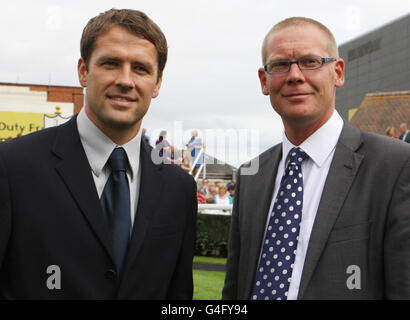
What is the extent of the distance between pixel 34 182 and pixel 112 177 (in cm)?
39

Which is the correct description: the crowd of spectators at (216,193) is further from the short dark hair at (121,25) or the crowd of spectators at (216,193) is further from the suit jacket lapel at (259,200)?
the short dark hair at (121,25)

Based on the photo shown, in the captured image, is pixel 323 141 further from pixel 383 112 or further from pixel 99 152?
pixel 383 112

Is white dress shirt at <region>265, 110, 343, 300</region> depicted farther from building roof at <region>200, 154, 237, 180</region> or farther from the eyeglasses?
building roof at <region>200, 154, 237, 180</region>

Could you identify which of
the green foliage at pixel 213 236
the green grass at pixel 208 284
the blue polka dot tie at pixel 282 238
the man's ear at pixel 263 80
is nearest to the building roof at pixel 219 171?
the green foliage at pixel 213 236

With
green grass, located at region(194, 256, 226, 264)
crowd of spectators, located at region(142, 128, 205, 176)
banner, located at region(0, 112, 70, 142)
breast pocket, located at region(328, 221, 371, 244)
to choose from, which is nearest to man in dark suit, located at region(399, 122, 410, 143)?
green grass, located at region(194, 256, 226, 264)

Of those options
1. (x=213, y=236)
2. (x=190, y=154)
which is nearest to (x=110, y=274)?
(x=213, y=236)

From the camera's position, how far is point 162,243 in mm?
2617

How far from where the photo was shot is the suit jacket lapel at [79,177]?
2381 mm

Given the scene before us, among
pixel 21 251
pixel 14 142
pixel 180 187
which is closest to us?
pixel 21 251

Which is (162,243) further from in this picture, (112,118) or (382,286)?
(382,286)

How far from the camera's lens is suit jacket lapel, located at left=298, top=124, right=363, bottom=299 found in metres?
2.52

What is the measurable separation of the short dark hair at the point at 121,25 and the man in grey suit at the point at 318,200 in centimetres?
70

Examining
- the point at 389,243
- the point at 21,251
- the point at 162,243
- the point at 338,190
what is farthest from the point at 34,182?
the point at 389,243

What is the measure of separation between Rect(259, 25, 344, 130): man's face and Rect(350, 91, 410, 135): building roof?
865 inches
